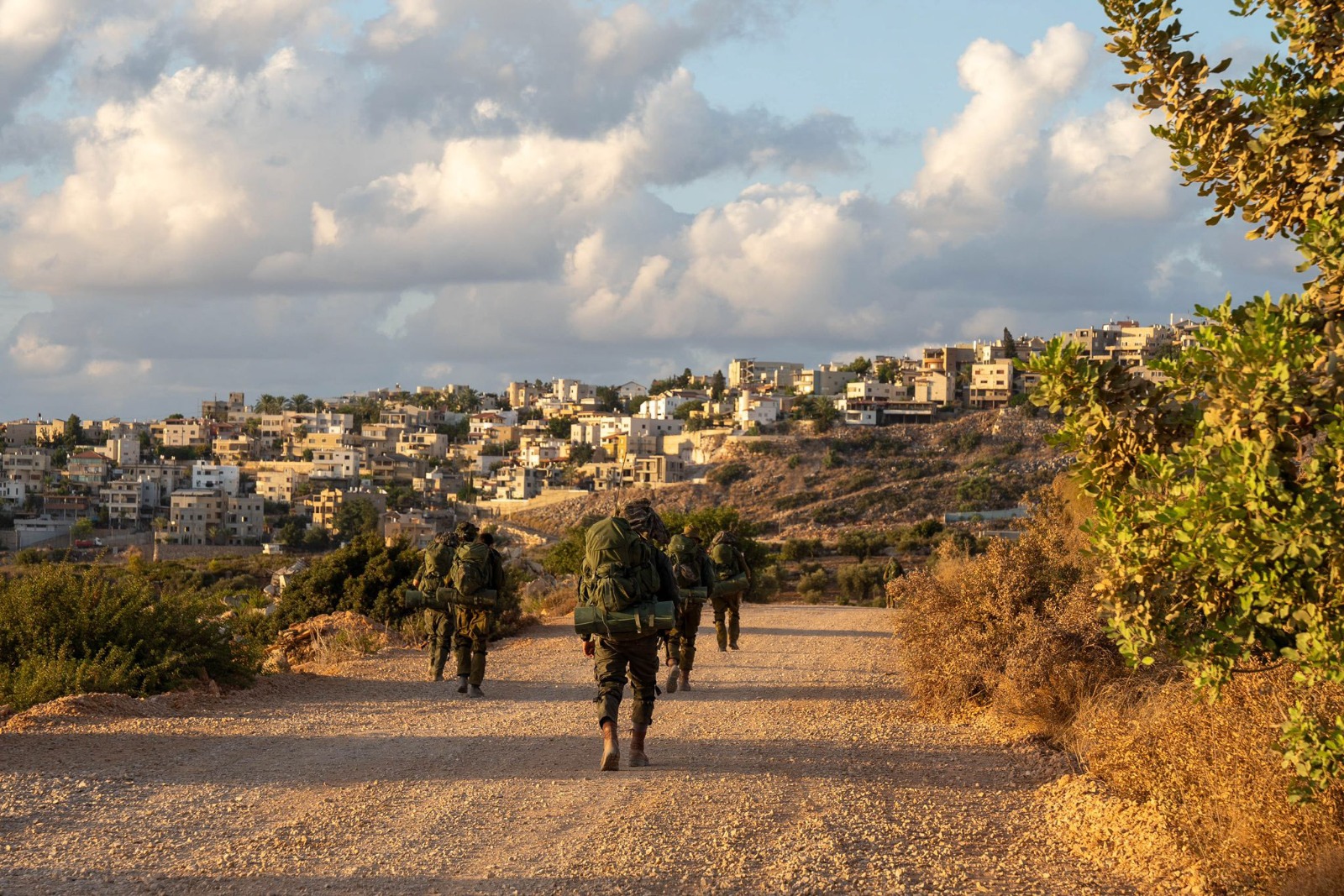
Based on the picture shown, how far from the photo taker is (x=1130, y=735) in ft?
27.5

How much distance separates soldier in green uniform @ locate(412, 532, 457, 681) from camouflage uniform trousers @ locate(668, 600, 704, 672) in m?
2.55

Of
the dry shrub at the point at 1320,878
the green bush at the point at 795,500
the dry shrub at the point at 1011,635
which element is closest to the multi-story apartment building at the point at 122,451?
the green bush at the point at 795,500

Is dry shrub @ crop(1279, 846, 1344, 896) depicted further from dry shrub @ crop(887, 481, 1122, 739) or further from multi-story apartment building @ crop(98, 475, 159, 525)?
multi-story apartment building @ crop(98, 475, 159, 525)

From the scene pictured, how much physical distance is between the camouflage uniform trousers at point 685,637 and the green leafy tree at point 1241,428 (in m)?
7.96

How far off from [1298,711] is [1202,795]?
63.0 inches

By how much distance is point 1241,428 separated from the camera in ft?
17.3

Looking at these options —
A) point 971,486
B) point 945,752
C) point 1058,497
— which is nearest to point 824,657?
point 1058,497

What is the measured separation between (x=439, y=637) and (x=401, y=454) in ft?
507

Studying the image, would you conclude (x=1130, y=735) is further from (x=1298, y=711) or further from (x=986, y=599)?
(x=986, y=599)

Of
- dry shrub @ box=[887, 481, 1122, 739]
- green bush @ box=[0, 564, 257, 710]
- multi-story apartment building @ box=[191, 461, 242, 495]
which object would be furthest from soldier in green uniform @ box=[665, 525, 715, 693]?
multi-story apartment building @ box=[191, 461, 242, 495]

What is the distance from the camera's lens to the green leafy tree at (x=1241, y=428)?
509 cm

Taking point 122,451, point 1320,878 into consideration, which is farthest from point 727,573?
point 122,451

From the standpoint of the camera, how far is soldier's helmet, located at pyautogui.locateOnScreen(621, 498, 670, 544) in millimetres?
9852

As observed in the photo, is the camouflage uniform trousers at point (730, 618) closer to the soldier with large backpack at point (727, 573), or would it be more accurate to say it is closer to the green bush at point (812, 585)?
the soldier with large backpack at point (727, 573)
